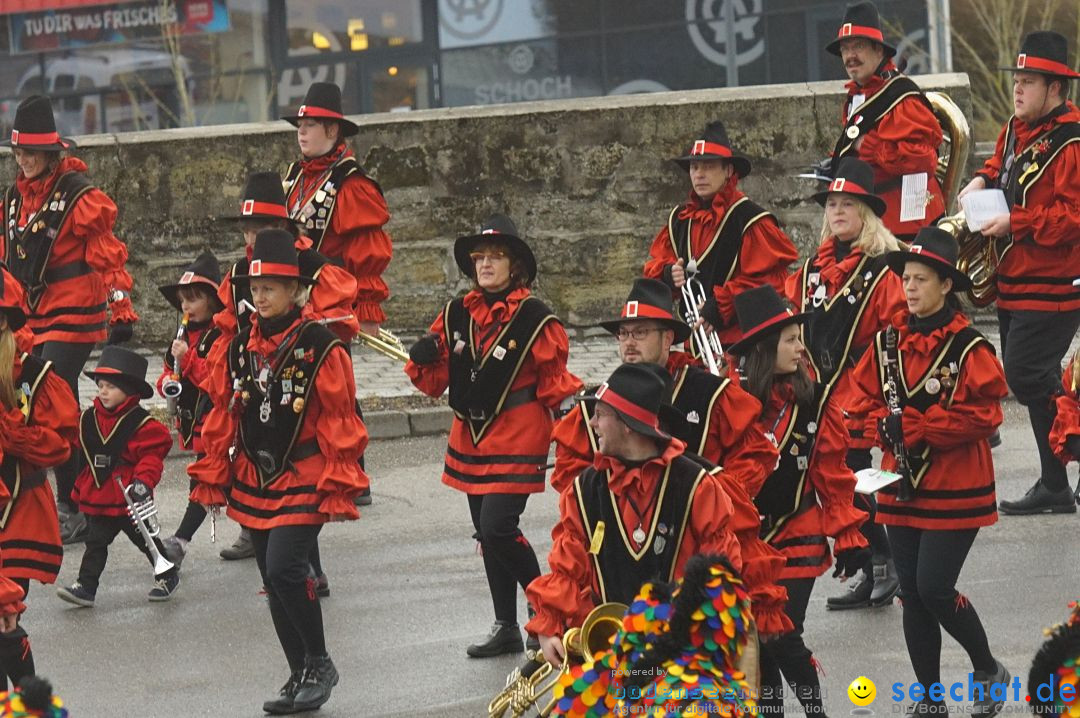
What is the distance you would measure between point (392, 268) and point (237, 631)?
6.35m

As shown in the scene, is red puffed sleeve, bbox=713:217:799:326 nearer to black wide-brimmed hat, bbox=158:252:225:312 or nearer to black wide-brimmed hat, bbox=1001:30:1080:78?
black wide-brimmed hat, bbox=1001:30:1080:78

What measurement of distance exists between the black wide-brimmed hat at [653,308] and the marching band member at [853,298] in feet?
5.80

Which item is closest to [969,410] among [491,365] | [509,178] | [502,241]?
[491,365]

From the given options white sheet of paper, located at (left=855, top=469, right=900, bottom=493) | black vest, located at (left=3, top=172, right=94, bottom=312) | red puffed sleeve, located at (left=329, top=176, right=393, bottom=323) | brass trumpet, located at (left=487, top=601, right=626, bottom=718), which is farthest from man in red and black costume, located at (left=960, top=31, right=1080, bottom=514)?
black vest, located at (left=3, top=172, right=94, bottom=312)

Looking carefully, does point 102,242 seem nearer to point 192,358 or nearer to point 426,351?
point 192,358

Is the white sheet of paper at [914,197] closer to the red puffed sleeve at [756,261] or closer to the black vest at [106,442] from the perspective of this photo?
the red puffed sleeve at [756,261]

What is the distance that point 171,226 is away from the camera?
1534 cm

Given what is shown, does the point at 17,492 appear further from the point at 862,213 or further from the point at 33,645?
the point at 862,213

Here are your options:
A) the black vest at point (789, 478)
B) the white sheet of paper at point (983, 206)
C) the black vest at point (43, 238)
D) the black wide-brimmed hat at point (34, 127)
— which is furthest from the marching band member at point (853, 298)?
the black wide-brimmed hat at point (34, 127)

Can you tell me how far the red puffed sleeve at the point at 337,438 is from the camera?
25.7ft

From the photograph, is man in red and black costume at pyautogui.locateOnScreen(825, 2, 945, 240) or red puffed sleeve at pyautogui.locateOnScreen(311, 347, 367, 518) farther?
man in red and black costume at pyautogui.locateOnScreen(825, 2, 945, 240)

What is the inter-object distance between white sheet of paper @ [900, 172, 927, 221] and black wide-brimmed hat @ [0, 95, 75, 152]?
4.83 m

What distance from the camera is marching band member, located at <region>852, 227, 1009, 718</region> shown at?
7289mm

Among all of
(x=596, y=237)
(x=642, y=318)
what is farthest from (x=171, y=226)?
(x=642, y=318)
